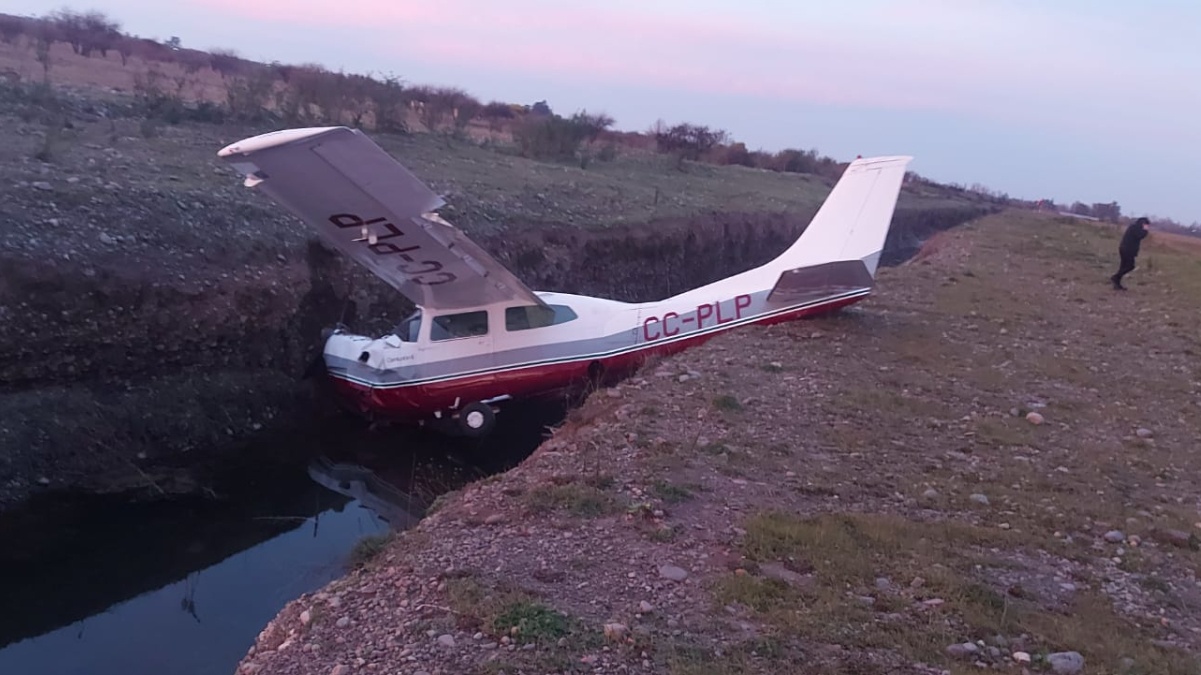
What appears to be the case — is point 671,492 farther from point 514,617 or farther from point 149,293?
point 149,293

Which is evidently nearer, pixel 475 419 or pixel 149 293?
pixel 149 293

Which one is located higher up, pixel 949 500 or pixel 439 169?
pixel 439 169

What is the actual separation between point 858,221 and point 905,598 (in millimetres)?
8101

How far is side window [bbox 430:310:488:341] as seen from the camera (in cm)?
1097

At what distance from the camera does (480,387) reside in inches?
433

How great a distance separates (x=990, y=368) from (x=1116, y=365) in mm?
2547

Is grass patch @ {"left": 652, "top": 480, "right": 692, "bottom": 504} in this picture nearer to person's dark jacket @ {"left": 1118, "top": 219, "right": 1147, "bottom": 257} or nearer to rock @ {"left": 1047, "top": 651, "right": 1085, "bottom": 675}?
rock @ {"left": 1047, "top": 651, "right": 1085, "bottom": 675}

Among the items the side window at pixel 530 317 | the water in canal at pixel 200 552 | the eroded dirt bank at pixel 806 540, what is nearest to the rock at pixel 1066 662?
the eroded dirt bank at pixel 806 540

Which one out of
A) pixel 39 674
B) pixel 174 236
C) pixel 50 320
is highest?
pixel 174 236

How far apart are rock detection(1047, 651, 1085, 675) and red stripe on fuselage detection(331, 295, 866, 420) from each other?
7.02 m

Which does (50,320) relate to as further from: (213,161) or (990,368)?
(990,368)

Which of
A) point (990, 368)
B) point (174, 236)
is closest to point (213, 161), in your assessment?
point (174, 236)

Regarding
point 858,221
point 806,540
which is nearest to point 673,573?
point 806,540

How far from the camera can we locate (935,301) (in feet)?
55.5
